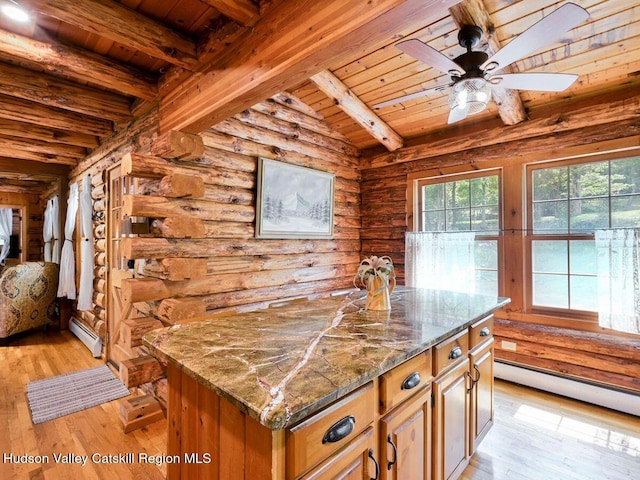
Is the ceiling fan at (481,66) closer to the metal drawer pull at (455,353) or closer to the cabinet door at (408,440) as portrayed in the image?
the metal drawer pull at (455,353)

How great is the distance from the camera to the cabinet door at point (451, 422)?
1.57m

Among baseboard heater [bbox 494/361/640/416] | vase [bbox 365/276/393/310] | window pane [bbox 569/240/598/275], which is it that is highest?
window pane [bbox 569/240/598/275]

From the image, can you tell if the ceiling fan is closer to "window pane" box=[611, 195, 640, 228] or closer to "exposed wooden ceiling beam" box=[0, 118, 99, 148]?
"window pane" box=[611, 195, 640, 228]

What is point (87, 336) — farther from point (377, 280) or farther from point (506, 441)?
point (506, 441)

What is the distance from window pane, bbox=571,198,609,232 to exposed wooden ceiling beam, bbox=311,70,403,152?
2.02 meters

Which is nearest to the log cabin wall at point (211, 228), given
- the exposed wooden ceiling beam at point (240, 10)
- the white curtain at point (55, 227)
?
the exposed wooden ceiling beam at point (240, 10)

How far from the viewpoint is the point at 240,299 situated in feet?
10.2

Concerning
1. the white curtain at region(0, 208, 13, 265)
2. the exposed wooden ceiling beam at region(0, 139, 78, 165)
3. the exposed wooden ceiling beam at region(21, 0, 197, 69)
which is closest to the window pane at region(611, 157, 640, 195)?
the exposed wooden ceiling beam at region(21, 0, 197, 69)

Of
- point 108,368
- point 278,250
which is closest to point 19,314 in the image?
point 108,368

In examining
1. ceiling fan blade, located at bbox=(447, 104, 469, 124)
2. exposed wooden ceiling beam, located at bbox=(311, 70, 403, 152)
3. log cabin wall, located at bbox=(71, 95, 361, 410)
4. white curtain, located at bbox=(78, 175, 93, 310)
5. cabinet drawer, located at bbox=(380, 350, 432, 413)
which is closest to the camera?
cabinet drawer, located at bbox=(380, 350, 432, 413)

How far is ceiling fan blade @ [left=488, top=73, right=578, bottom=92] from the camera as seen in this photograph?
75.5 inches

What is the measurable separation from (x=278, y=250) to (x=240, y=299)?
686mm

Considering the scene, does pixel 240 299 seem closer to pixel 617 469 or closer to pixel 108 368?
pixel 108 368

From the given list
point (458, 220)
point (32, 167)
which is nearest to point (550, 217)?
point (458, 220)
